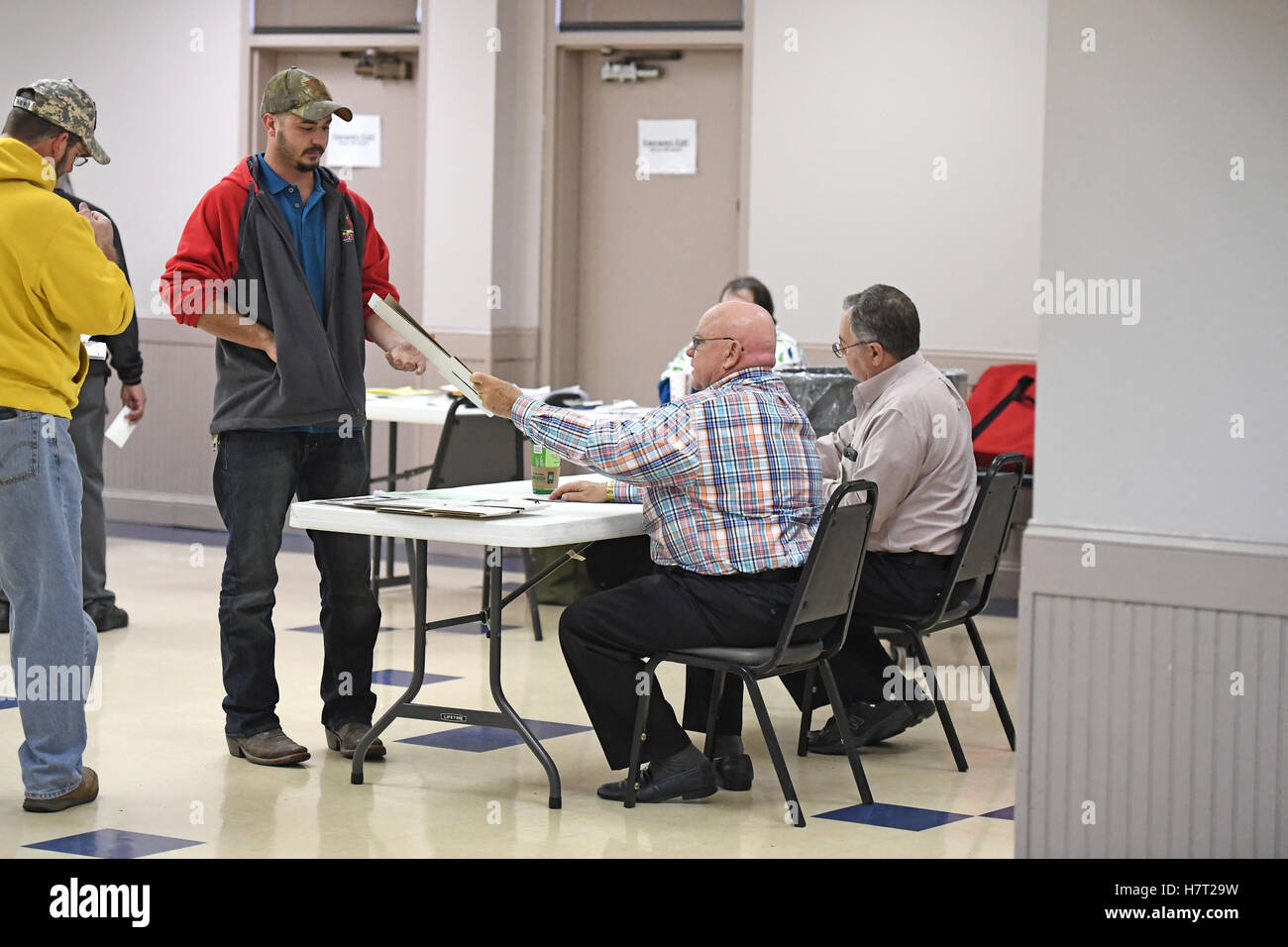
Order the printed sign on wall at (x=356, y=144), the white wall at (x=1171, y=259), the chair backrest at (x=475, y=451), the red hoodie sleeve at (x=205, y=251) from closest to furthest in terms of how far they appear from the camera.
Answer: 1. the white wall at (x=1171, y=259)
2. the red hoodie sleeve at (x=205, y=251)
3. the chair backrest at (x=475, y=451)
4. the printed sign on wall at (x=356, y=144)

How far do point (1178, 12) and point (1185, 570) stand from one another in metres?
0.97

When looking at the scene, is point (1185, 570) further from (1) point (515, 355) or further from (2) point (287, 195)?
(1) point (515, 355)

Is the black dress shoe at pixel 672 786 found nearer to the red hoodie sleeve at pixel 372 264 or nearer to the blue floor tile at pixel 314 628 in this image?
the red hoodie sleeve at pixel 372 264

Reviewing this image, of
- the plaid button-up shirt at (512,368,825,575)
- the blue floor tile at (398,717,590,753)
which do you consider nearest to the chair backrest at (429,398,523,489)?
the blue floor tile at (398,717,590,753)

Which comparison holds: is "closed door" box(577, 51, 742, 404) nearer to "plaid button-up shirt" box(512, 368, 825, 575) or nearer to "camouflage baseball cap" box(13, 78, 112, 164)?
"plaid button-up shirt" box(512, 368, 825, 575)

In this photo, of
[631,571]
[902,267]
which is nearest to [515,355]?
[902,267]

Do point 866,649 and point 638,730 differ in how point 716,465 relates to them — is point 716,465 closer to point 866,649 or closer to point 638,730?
point 638,730

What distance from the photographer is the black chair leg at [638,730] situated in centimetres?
401

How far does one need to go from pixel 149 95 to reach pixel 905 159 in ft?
13.6

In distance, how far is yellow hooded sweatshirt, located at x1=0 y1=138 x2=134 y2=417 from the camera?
11.9 feet

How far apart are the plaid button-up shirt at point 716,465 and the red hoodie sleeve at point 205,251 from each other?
854mm

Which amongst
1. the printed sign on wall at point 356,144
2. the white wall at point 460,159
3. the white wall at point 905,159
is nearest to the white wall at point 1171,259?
the white wall at point 905,159

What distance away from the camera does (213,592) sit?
23.5 ft

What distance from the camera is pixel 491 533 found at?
12.6 ft
